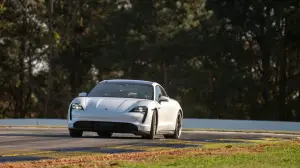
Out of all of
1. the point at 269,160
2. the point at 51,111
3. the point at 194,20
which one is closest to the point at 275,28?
the point at 194,20

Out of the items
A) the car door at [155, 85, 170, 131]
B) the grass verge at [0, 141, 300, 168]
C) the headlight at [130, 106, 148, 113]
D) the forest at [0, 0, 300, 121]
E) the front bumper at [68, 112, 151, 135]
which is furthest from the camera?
the forest at [0, 0, 300, 121]

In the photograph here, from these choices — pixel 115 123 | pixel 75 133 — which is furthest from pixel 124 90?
pixel 75 133

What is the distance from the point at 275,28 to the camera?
200ft

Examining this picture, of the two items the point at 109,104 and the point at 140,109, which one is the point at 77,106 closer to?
the point at 109,104

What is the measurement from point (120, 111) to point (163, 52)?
4585 cm

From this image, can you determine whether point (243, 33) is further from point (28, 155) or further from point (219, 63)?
point (28, 155)

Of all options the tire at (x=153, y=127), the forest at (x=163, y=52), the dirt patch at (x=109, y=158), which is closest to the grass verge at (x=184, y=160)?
the dirt patch at (x=109, y=158)

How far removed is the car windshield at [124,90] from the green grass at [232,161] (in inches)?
250

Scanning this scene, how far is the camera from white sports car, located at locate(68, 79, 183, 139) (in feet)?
61.6

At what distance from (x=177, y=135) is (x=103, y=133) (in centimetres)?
223

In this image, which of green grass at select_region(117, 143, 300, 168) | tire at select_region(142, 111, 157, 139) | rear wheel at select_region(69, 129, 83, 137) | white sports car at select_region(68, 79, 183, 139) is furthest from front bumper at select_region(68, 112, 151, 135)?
green grass at select_region(117, 143, 300, 168)

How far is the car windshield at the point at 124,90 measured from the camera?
19.8 metres

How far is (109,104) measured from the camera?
19.0 metres

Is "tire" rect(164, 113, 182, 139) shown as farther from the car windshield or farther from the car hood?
the car hood
